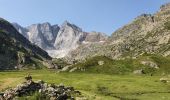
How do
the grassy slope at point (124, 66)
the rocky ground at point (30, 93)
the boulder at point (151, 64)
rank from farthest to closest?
the boulder at point (151, 64) → the grassy slope at point (124, 66) → the rocky ground at point (30, 93)

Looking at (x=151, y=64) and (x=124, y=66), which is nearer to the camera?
(x=151, y=64)

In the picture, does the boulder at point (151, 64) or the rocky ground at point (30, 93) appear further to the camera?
the boulder at point (151, 64)

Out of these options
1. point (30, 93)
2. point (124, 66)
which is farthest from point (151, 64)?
point (30, 93)

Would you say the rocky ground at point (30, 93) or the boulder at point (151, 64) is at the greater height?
the boulder at point (151, 64)

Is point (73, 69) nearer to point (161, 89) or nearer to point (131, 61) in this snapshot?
point (131, 61)

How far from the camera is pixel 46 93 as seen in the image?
6512 cm

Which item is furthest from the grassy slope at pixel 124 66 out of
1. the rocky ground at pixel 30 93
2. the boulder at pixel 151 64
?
the rocky ground at pixel 30 93

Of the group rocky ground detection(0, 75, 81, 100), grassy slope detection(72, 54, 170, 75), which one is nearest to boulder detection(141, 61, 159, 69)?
grassy slope detection(72, 54, 170, 75)

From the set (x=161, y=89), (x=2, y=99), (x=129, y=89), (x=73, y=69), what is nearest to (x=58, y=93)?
(x=2, y=99)

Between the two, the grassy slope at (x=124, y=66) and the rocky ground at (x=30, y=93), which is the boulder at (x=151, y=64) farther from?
the rocky ground at (x=30, y=93)

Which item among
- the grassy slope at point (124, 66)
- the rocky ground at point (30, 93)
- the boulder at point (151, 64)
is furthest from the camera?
the boulder at point (151, 64)

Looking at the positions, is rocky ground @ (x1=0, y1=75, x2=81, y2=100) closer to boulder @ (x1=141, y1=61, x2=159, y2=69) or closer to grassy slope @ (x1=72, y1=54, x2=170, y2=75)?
grassy slope @ (x1=72, y1=54, x2=170, y2=75)

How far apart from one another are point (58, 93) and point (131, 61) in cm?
11462

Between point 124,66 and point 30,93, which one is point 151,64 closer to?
point 124,66
